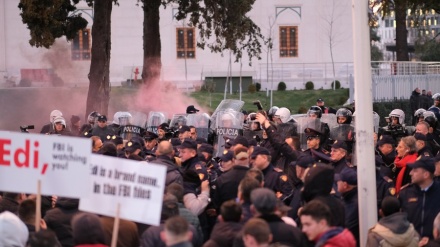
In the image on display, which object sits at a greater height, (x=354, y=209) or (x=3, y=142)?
(x=3, y=142)

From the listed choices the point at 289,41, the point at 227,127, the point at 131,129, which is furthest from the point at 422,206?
the point at 289,41

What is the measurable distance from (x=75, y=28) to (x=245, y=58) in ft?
106

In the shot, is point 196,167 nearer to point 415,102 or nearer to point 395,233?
point 395,233

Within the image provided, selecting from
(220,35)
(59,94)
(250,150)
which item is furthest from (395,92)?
(250,150)

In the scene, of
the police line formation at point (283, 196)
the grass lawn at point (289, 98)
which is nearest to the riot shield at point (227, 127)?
the police line formation at point (283, 196)

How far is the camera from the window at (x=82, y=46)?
61.0 meters

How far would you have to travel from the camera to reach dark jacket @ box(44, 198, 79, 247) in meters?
10.4

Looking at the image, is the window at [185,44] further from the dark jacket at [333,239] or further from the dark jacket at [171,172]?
the dark jacket at [333,239]

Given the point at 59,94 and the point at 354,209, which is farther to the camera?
the point at 59,94

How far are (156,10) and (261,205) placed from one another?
27.0 metres

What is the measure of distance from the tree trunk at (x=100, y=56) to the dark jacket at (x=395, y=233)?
75.2 ft

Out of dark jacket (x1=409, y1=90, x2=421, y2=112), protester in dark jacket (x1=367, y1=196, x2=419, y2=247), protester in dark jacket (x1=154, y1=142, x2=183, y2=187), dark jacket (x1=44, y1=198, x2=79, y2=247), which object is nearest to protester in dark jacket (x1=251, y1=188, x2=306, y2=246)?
protester in dark jacket (x1=367, y1=196, x2=419, y2=247)

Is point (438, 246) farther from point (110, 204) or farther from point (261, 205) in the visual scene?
point (110, 204)

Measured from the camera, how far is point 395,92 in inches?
1642
